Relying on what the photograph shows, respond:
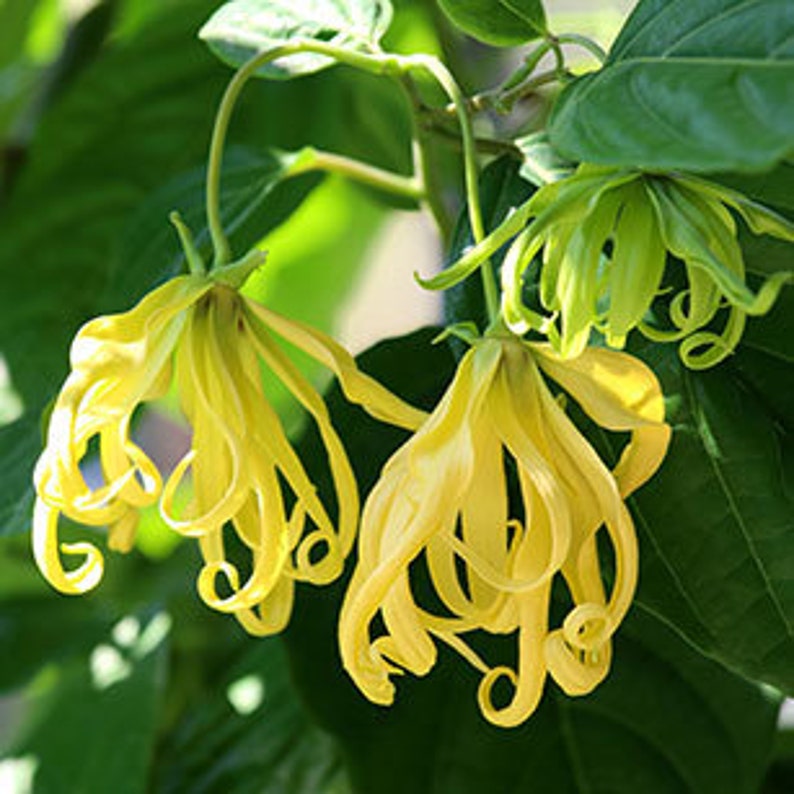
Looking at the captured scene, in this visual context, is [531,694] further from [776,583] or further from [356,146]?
[356,146]

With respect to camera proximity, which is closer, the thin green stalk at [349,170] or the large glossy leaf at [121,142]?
the thin green stalk at [349,170]

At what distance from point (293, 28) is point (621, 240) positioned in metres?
0.14

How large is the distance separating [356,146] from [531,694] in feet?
1.34

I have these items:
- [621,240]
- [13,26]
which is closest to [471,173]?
[621,240]

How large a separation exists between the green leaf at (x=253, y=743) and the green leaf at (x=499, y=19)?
265 mm

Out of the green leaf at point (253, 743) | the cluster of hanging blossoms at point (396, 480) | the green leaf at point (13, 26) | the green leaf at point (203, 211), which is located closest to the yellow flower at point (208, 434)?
the cluster of hanging blossoms at point (396, 480)

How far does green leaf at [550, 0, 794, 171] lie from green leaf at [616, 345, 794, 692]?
80 mm

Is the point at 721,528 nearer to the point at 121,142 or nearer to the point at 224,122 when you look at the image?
the point at 224,122

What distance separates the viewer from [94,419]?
30 centimetres

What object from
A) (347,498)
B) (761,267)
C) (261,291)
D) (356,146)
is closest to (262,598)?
(347,498)

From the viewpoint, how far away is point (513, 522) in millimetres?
297

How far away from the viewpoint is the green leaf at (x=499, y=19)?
1.16ft

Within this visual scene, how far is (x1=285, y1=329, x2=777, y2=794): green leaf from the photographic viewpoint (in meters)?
0.45

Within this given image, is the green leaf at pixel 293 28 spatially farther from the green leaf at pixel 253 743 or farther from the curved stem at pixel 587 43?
the green leaf at pixel 253 743
